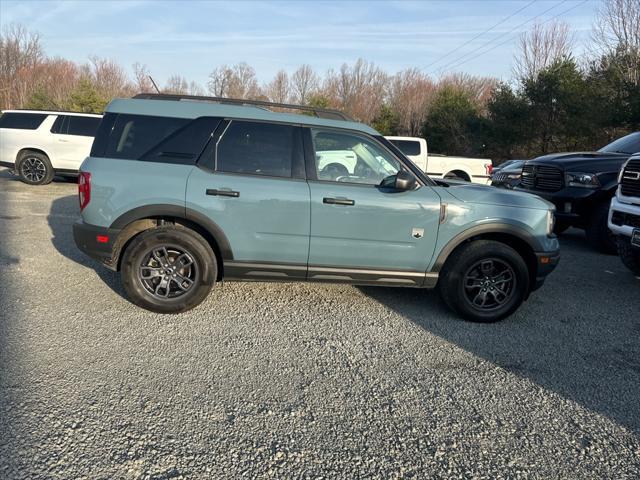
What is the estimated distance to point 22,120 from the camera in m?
12.2

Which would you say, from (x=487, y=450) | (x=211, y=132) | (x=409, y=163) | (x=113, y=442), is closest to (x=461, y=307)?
(x=409, y=163)

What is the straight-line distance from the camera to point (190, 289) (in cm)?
420

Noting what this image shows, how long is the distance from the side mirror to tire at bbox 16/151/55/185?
11453mm

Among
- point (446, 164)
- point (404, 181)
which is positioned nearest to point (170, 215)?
point (404, 181)

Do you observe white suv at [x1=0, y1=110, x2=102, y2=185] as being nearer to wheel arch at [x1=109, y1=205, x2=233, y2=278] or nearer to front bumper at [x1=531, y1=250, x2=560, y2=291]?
wheel arch at [x1=109, y1=205, x2=233, y2=278]

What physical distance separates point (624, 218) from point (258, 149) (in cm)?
459

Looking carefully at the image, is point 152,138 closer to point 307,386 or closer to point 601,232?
point 307,386

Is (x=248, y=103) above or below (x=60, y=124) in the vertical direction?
below

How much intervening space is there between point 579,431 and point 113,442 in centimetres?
276

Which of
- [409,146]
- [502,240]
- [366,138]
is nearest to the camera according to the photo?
[366,138]

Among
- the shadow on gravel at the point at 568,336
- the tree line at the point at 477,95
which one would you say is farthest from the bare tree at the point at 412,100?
the shadow on gravel at the point at 568,336

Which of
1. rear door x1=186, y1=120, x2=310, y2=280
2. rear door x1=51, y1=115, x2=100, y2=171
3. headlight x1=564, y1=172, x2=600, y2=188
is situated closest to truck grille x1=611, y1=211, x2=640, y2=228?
headlight x1=564, y1=172, x2=600, y2=188

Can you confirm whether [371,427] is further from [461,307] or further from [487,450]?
[461,307]

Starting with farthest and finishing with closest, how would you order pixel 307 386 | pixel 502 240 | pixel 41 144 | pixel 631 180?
1. pixel 41 144
2. pixel 631 180
3. pixel 502 240
4. pixel 307 386
